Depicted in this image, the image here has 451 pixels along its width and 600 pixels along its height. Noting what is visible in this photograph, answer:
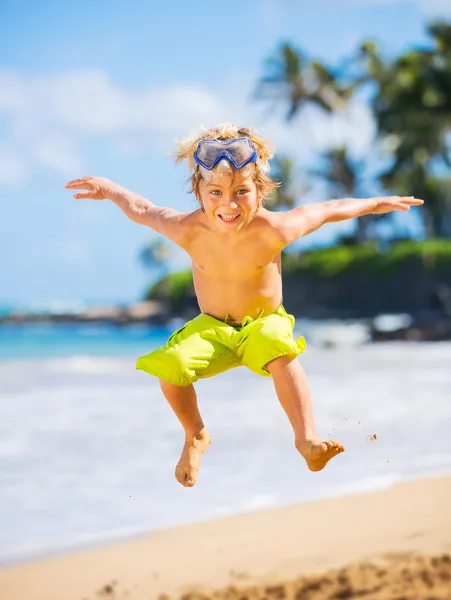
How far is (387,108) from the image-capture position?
139 feet

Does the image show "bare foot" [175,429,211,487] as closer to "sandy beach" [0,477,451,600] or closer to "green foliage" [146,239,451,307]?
"sandy beach" [0,477,451,600]

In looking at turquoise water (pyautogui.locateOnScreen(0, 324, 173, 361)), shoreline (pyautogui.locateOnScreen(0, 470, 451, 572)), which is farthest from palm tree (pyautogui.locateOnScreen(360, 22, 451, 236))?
shoreline (pyautogui.locateOnScreen(0, 470, 451, 572))

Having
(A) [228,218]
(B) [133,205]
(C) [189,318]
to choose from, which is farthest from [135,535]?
(C) [189,318]

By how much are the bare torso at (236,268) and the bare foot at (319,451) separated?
661mm

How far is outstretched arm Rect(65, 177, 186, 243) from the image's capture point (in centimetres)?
417

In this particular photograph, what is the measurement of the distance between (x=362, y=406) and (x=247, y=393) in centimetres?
241

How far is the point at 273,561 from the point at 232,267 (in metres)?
3.80

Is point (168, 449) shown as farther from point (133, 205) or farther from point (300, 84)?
point (300, 84)

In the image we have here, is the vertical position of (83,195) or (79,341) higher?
(79,341)

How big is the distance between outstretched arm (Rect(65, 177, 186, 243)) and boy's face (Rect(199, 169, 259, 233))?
0.23m

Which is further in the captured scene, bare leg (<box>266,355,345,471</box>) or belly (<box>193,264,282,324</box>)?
belly (<box>193,264,282,324</box>)

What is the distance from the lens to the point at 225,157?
3879 millimetres

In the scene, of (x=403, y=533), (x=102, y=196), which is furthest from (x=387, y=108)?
(x=102, y=196)

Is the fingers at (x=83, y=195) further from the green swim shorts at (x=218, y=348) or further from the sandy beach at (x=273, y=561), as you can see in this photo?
the sandy beach at (x=273, y=561)
